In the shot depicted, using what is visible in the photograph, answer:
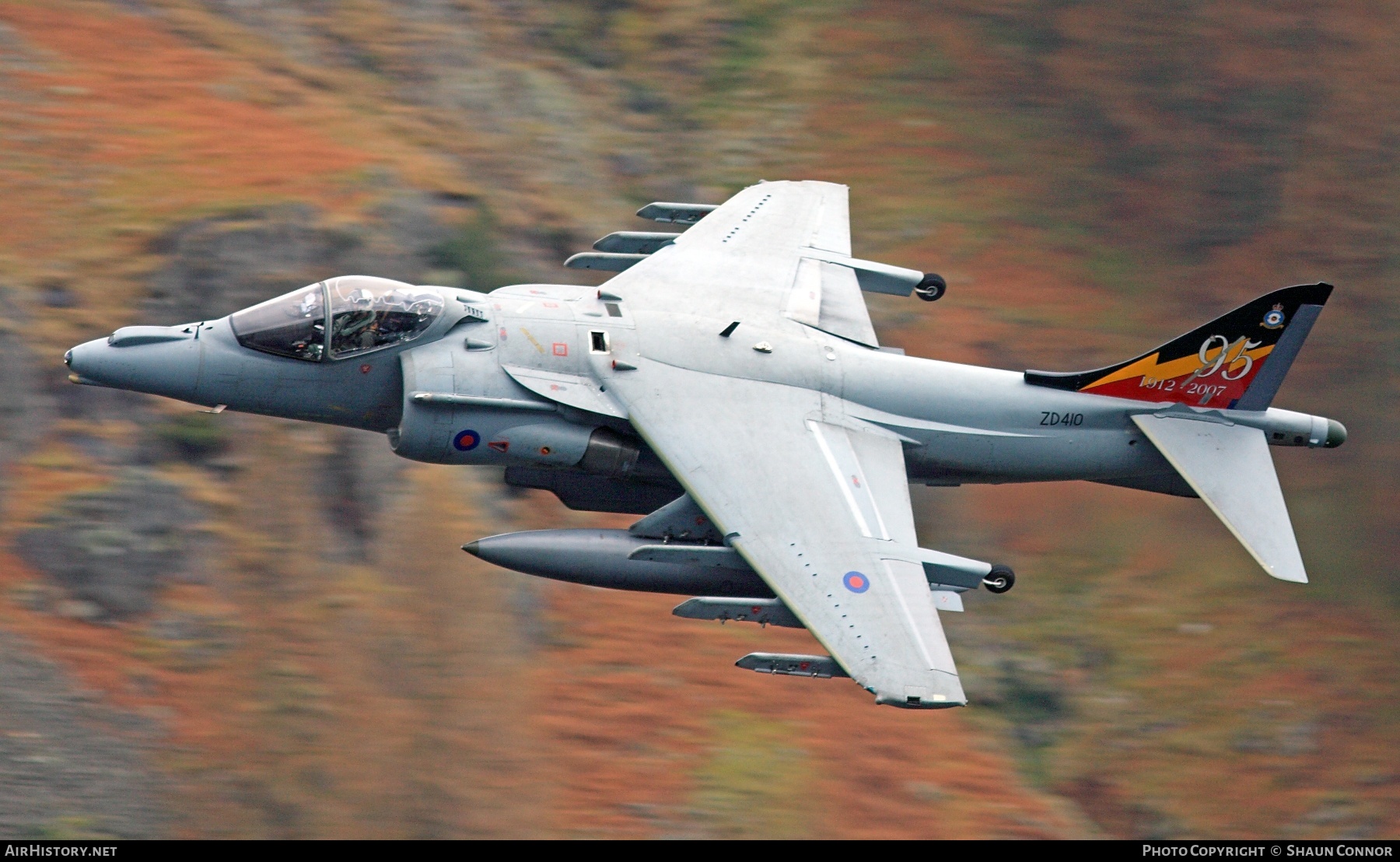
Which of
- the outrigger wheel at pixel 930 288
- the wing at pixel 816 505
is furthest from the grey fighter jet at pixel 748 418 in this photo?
the outrigger wheel at pixel 930 288

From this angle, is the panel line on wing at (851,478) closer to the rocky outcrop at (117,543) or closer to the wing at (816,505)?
the wing at (816,505)

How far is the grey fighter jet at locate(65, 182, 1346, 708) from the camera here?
1970 cm

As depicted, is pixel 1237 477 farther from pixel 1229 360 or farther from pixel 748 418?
pixel 748 418

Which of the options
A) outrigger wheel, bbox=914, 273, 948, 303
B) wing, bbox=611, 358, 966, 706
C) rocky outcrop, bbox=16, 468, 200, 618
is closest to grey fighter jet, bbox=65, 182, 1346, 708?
wing, bbox=611, 358, 966, 706

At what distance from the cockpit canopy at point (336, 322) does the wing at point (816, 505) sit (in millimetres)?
2775

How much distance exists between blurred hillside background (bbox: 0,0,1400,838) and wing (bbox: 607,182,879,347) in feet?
15.5

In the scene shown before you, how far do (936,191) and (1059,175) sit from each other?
341cm

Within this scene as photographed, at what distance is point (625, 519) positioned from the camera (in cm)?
2761

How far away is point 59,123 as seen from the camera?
29500 millimetres

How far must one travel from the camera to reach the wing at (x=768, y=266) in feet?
75.8

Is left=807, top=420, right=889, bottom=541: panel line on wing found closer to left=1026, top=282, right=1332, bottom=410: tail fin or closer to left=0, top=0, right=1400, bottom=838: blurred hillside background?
left=1026, top=282, right=1332, bottom=410: tail fin
